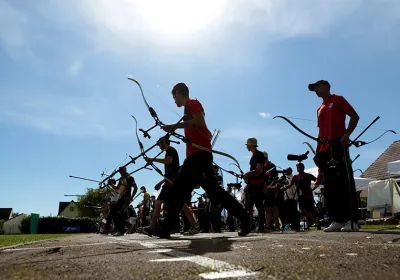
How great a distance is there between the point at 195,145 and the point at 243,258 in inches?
110

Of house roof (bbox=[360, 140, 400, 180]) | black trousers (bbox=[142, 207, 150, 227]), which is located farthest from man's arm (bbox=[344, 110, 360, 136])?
house roof (bbox=[360, 140, 400, 180])

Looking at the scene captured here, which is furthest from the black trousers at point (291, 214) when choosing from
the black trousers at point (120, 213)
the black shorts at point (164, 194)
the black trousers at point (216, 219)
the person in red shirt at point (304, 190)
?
the black trousers at point (120, 213)

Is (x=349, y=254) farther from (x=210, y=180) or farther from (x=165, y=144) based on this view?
(x=165, y=144)

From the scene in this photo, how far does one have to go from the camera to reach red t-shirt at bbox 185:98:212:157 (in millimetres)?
5423

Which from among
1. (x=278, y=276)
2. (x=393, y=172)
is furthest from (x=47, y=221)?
(x=278, y=276)

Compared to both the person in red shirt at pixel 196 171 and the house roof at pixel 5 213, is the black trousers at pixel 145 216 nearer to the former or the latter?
the person in red shirt at pixel 196 171

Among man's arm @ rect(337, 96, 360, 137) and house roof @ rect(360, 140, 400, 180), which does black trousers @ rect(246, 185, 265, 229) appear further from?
house roof @ rect(360, 140, 400, 180)

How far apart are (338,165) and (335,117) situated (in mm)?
750

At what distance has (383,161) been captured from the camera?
95.0ft

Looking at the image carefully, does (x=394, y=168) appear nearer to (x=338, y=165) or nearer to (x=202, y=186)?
(x=338, y=165)

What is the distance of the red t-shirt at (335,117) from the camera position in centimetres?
608

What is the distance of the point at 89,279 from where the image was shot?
207cm

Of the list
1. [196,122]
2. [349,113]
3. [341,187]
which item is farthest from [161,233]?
[349,113]

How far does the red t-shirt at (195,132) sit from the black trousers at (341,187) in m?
1.96
